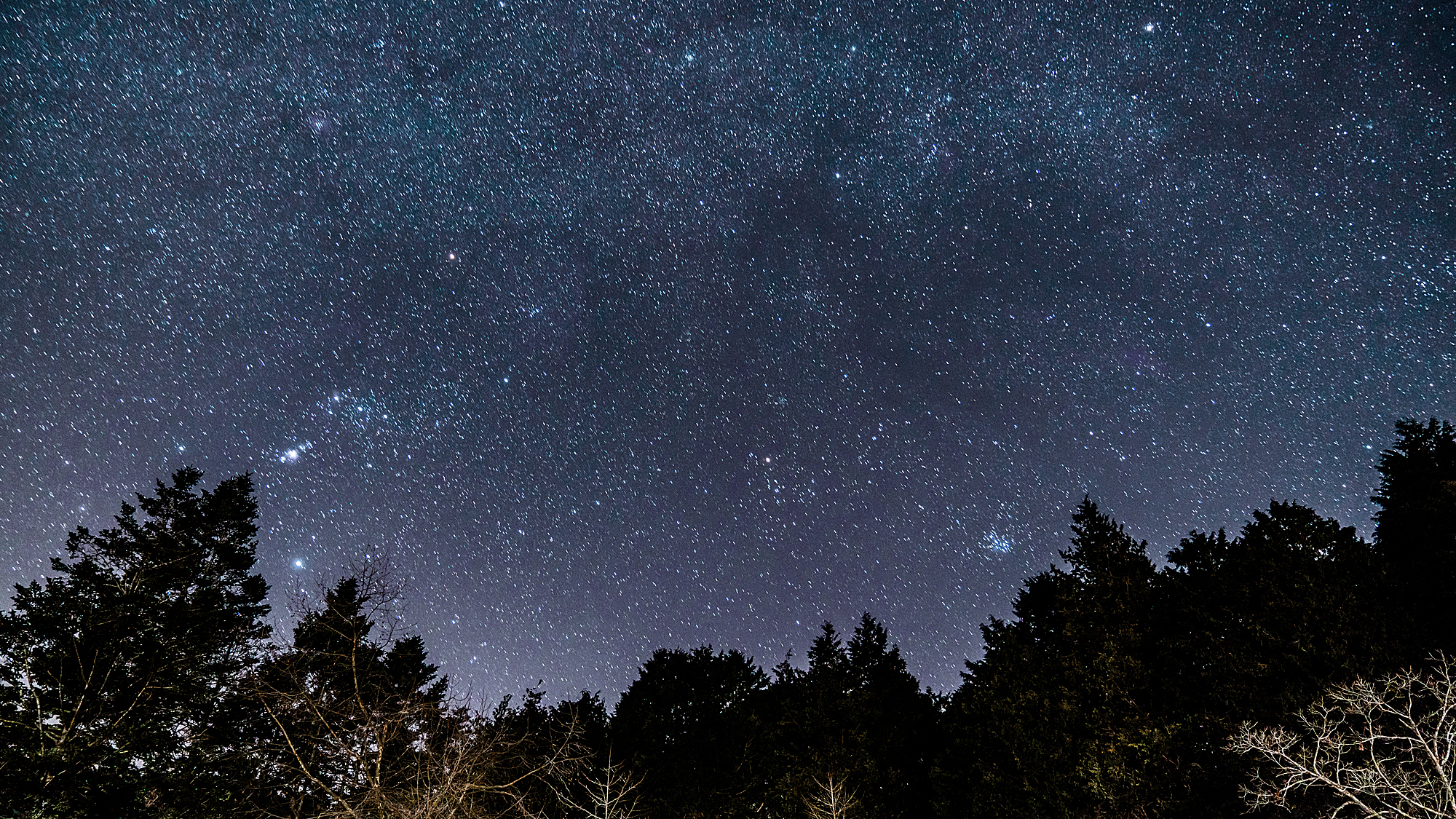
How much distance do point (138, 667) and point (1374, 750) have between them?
3337 centimetres

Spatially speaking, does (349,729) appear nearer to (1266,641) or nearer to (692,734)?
(692,734)

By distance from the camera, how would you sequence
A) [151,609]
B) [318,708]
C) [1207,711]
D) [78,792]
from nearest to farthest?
[318,708] → [78,792] → [1207,711] → [151,609]

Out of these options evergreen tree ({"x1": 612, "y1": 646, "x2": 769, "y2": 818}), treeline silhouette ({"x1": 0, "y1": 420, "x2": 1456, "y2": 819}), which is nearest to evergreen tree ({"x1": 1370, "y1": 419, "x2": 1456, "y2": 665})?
treeline silhouette ({"x1": 0, "y1": 420, "x2": 1456, "y2": 819})

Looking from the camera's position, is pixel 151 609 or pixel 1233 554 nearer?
pixel 151 609

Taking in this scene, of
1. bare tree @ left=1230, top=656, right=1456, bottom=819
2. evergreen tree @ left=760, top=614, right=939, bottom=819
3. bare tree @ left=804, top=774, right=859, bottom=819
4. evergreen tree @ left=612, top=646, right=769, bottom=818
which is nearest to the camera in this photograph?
bare tree @ left=1230, top=656, right=1456, bottom=819

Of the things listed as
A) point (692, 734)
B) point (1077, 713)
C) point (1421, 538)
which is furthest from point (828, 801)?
point (1421, 538)

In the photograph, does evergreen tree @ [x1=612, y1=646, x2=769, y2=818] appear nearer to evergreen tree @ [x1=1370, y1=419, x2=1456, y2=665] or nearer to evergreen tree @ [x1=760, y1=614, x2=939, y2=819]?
evergreen tree @ [x1=760, y1=614, x2=939, y2=819]

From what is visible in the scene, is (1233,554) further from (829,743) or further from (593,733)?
(593,733)

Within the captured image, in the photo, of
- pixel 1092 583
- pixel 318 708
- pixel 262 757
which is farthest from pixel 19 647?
pixel 1092 583

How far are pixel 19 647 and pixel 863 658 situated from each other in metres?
30.7

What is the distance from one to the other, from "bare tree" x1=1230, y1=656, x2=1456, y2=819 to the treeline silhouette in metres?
0.73

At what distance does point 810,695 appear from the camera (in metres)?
30.0

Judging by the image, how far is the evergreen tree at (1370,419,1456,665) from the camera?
768 inches

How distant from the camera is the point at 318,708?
1578cm
